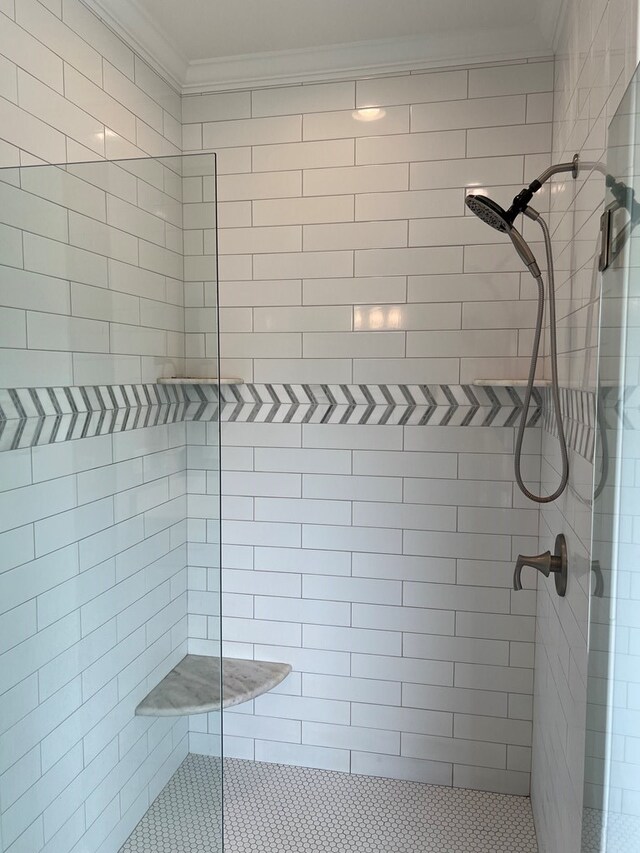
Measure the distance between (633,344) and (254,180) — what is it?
1.84 meters

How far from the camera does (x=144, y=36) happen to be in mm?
2047

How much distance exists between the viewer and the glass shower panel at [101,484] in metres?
1.45

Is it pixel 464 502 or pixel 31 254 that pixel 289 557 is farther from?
pixel 31 254

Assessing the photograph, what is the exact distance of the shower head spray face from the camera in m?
1.66

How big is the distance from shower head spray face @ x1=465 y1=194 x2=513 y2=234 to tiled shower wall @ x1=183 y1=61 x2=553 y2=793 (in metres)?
0.44

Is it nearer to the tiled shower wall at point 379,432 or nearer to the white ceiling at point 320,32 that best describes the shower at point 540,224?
the tiled shower wall at point 379,432

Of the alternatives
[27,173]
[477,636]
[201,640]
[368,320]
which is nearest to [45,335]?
[27,173]

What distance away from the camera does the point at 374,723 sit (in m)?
2.36

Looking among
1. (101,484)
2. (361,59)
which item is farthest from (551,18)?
(101,484)

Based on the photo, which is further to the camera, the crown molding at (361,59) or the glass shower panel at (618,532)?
the crown molding at (361,59)

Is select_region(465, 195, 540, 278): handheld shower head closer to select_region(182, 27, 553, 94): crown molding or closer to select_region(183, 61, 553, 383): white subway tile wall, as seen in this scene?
select_region(183, 61, 553, 383): white subway tile wall

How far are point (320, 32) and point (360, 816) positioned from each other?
278cm

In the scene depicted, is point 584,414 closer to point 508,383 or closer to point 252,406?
point 508,383

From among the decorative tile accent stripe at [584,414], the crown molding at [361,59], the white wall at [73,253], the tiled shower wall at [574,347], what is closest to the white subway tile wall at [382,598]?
the tiled shower wall at [574,347]
